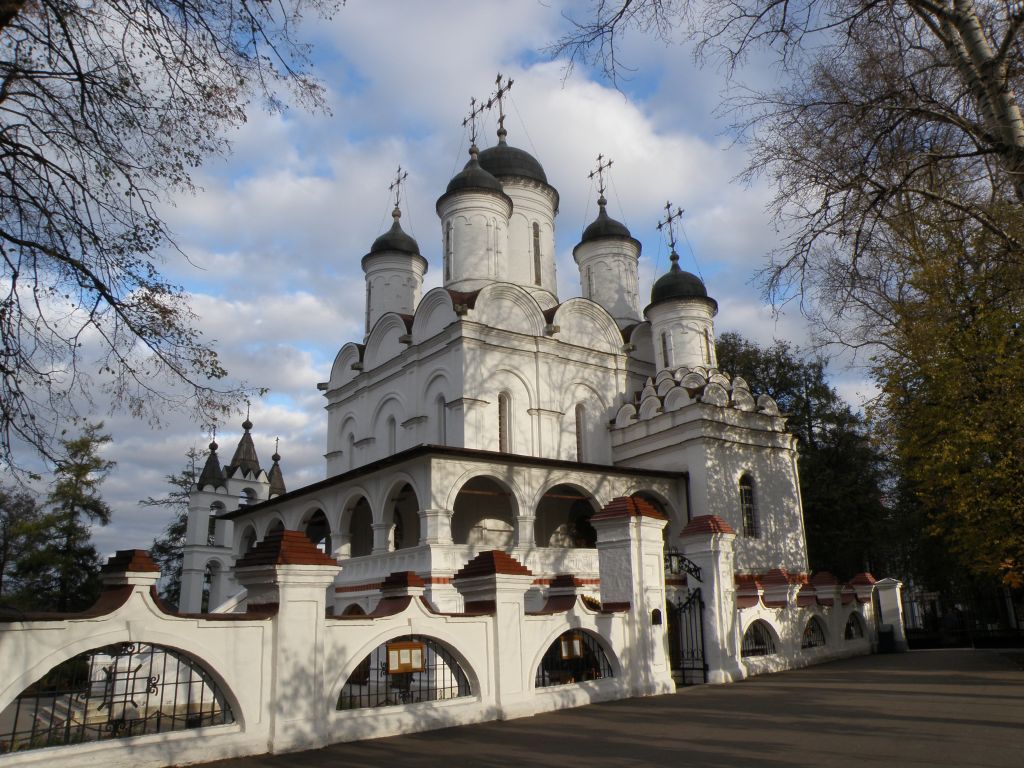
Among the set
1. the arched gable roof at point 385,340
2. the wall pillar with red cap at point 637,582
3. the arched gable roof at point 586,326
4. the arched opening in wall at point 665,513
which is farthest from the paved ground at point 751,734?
the arched gable roof at point 385,340

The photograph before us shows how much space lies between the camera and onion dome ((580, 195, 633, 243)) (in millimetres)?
28844

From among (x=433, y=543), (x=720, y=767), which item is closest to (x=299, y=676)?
(x=720, y=767)

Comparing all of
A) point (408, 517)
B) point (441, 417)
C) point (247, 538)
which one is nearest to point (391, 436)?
point (441, 417)

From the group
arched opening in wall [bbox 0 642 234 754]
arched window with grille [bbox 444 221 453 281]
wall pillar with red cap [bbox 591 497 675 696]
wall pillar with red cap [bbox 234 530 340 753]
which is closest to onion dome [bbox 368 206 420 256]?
arched window with grille [bbox 444 221 453 281]

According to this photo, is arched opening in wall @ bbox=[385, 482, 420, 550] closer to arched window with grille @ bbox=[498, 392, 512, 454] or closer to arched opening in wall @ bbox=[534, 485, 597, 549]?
arched window with grille @ bbox=[498, 392, 512, 454]

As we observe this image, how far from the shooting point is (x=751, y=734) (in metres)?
7.46

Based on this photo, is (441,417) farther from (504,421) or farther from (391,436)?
(391,436)

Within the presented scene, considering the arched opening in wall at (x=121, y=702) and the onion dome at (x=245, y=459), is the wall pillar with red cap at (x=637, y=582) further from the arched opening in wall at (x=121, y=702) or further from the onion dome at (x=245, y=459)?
the onion dome at (x=245, y=459)

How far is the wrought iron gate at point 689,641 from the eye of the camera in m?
12.6

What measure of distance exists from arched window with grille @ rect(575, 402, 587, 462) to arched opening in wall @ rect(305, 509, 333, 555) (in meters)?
7.25

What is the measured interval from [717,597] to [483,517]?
8.21m

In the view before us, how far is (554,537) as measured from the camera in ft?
68.8

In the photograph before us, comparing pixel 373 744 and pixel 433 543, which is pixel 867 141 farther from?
pixel 433 543

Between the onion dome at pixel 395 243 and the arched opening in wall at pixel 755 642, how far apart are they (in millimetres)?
17607
